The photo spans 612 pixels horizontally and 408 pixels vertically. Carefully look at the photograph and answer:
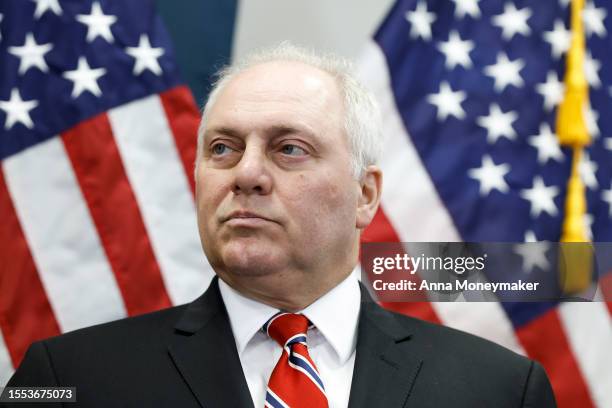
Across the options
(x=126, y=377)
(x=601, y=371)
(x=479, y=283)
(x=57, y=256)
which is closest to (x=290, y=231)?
(x=126, y=377)

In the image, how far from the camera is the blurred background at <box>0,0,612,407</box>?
2352mm

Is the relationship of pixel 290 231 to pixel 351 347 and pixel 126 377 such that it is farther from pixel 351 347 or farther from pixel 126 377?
pixel 126 377

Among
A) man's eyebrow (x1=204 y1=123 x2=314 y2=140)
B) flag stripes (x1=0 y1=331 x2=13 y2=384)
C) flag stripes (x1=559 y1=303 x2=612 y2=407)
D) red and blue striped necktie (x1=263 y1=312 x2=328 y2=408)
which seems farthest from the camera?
flag stripes (x1=559 y1=303 x2=612 y2=407)

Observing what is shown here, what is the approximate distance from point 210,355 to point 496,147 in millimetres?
1289

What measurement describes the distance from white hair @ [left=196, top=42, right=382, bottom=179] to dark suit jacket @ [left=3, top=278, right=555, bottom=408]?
1.12 feet

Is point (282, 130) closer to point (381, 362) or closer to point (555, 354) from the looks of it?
point (381, 362)

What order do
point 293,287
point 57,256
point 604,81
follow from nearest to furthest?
1. point 293,287
2. point 57,256
3. point 604,81

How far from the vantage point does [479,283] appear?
7.23 feet

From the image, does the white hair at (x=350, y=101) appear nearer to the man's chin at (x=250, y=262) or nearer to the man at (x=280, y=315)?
the man at (x=280, y=315)

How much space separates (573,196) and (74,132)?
60.6 inches

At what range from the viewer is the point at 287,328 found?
1643mm

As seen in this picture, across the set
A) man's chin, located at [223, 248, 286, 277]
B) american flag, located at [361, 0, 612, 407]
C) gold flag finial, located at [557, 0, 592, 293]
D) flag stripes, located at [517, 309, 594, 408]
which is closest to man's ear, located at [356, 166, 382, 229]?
man's chin, located at [223, 248, 286, 277]

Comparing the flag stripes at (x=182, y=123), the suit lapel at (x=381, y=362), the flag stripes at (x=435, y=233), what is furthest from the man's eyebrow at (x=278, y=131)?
the flag stripes at (x=435, y=233)

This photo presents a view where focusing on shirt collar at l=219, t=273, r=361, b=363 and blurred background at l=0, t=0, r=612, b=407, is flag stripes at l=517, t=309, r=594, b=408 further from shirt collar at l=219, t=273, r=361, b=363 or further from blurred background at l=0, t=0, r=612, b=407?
shirt collar at l=219, t=273, r=361, b=363
